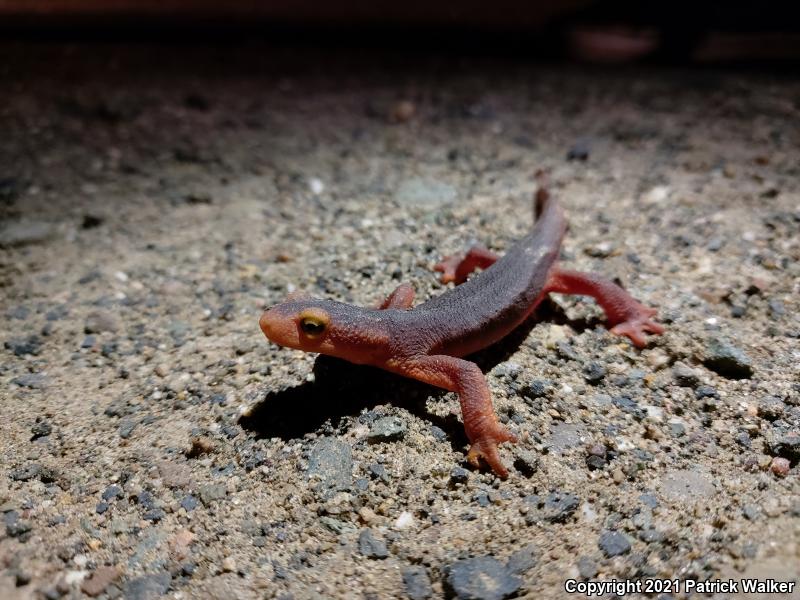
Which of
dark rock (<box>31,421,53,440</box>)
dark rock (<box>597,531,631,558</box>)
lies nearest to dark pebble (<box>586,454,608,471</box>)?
dark rock (<box>597,531,631,558</box>)

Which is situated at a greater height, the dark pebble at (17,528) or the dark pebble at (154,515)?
the dark pebble at (154,515)

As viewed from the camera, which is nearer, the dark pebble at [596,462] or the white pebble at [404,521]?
the white pebble at [404,521]

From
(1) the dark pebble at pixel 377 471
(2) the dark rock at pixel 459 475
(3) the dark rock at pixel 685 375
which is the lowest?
(1) the dark pebble at pixel 377 471

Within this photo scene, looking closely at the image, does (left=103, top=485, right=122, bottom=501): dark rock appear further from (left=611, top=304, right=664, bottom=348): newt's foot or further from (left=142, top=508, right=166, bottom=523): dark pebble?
(left=611, top=304, right=664, bottom=348): newt's foot

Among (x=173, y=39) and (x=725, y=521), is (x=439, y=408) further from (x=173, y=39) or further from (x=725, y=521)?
(x=173, y=39)

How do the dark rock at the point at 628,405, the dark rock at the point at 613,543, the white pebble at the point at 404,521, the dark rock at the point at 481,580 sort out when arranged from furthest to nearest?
the dark rock at the point at 628,405 → the white pebble at the point at 404,521 → the dark rock at the point at 613,543 → the dark rock at the point at 481,580

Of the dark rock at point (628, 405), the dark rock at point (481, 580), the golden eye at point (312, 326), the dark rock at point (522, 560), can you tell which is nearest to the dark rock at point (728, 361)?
the dark rock at point (628, 405)

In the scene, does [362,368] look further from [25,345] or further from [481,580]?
[25,345]

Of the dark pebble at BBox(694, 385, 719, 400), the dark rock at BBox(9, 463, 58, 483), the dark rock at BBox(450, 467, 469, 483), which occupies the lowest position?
the dark rock at BBox(9, 463, 58, 483)

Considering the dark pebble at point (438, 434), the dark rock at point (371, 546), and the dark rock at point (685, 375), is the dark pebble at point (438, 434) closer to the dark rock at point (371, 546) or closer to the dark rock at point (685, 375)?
the dark rock at point (371, 546)
